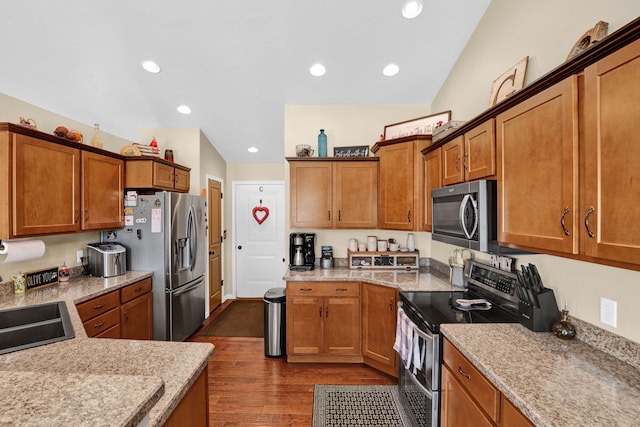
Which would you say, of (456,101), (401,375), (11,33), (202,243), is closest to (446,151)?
(456,101)

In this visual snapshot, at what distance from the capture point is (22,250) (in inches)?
91.7

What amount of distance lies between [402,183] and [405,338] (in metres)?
1.48

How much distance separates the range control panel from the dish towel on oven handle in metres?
0.63

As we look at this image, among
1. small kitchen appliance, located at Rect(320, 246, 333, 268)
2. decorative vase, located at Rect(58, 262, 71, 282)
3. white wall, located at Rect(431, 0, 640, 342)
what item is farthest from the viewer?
small kitchen appliance, located at Rect(320, 246, 333, 268)

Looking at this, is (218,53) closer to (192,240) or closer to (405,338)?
(192,240)

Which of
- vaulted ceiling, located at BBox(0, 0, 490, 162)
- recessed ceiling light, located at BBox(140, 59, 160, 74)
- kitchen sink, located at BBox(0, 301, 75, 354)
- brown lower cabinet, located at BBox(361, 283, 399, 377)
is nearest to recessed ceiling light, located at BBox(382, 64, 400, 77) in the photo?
vaulted ceiling, located at BBox(0, 0, 490, 162)

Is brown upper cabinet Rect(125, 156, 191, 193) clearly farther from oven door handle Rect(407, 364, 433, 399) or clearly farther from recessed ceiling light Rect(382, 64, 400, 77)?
oven door handle Rect(407, 364, 433, 399)

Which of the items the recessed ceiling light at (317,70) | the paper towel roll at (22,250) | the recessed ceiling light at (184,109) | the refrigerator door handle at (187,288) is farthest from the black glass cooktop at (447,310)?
the recessed ceiling light at (184,109)

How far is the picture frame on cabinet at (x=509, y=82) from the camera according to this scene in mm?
1964

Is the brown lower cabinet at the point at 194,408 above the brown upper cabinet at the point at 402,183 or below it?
below

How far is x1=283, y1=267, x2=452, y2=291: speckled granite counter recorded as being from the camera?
2.62m

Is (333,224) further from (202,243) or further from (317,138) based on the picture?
(202,243)

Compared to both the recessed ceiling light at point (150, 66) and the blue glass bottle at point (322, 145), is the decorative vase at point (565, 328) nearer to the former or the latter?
the blue glass bottle at point (322, 145)

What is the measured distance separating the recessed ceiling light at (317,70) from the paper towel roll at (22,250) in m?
2.89
